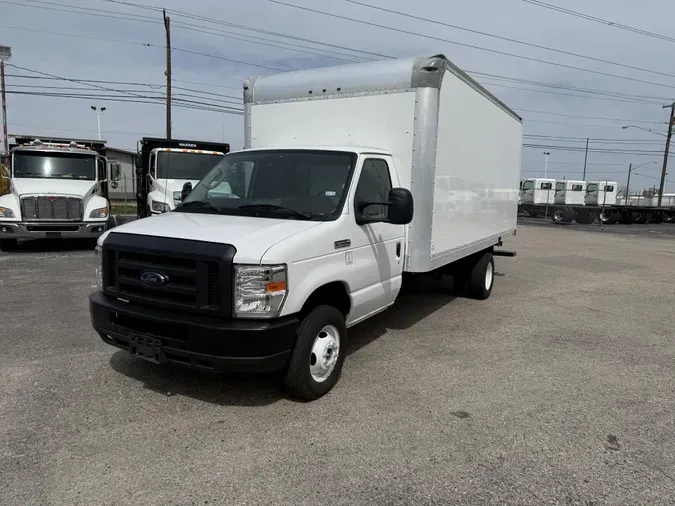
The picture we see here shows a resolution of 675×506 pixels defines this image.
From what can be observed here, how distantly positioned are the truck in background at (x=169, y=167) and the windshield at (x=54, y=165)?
1.77 metres

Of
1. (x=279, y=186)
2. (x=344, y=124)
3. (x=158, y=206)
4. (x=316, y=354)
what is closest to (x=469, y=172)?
(x=344, y=124)

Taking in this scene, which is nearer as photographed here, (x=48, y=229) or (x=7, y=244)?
(x=48, y=229)

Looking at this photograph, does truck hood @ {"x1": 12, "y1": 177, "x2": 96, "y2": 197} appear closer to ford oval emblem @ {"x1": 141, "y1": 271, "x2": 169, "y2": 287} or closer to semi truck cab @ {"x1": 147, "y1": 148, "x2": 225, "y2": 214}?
semi truck cab @ {"x1": 147, "y1": 148, "x2": 225, "y2": 214}

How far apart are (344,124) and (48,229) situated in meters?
9.03

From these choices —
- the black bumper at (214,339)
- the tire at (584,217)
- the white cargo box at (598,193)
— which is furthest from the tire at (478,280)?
the white cargo box at (598,193)

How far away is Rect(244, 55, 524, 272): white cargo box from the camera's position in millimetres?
5406

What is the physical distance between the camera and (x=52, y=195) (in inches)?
460

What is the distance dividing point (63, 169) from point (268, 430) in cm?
1159

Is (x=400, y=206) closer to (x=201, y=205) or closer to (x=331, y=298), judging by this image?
(x=331, y=298)

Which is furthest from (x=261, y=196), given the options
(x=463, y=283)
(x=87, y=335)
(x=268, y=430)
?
(x=463, y=283)

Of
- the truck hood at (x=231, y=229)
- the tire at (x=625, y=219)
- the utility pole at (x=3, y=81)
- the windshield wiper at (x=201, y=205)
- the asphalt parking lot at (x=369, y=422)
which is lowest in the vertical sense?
the asphalt parking lot at (x=369, y=422)

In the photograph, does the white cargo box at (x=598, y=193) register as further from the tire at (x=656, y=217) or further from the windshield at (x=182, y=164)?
the windshield at (x=182, y=164)

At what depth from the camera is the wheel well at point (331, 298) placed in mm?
4285

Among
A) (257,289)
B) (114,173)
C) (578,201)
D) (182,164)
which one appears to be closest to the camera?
(257,289)
